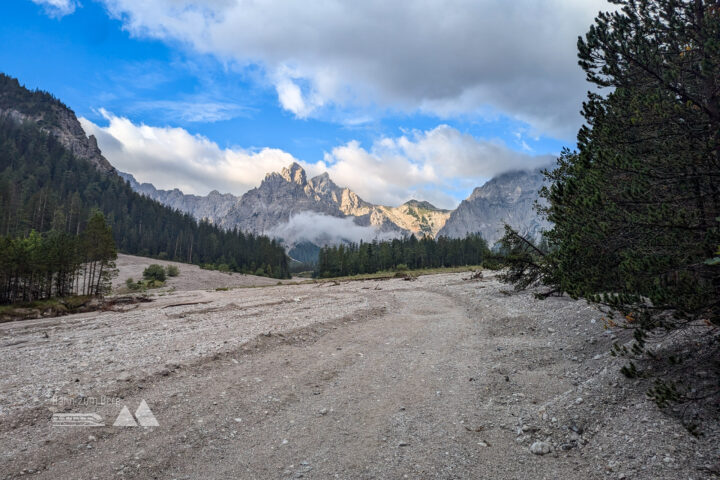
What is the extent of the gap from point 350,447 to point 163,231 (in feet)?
538

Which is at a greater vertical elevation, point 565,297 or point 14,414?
point 565,297

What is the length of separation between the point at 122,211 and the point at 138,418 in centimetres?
16836

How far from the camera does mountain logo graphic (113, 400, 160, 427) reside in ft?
23.9

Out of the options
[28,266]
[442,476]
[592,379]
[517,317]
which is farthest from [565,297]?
[28,266]

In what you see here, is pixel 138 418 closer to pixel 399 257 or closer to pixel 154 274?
pixel 154 274

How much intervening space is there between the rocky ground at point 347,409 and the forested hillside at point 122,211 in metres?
119

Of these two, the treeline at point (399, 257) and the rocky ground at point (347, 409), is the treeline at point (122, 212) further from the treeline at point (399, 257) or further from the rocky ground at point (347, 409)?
the rocky ground at point (347, 409)

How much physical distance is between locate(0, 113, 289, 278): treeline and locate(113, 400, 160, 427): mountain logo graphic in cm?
11958

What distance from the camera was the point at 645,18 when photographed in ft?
29.8

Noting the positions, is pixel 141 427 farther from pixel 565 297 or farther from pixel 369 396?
pixel 565 297

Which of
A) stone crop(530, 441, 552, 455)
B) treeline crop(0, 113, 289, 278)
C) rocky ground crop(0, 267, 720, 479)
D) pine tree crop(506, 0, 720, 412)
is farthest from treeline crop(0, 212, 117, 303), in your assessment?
treeline crop(0, 113, 289, 278)
